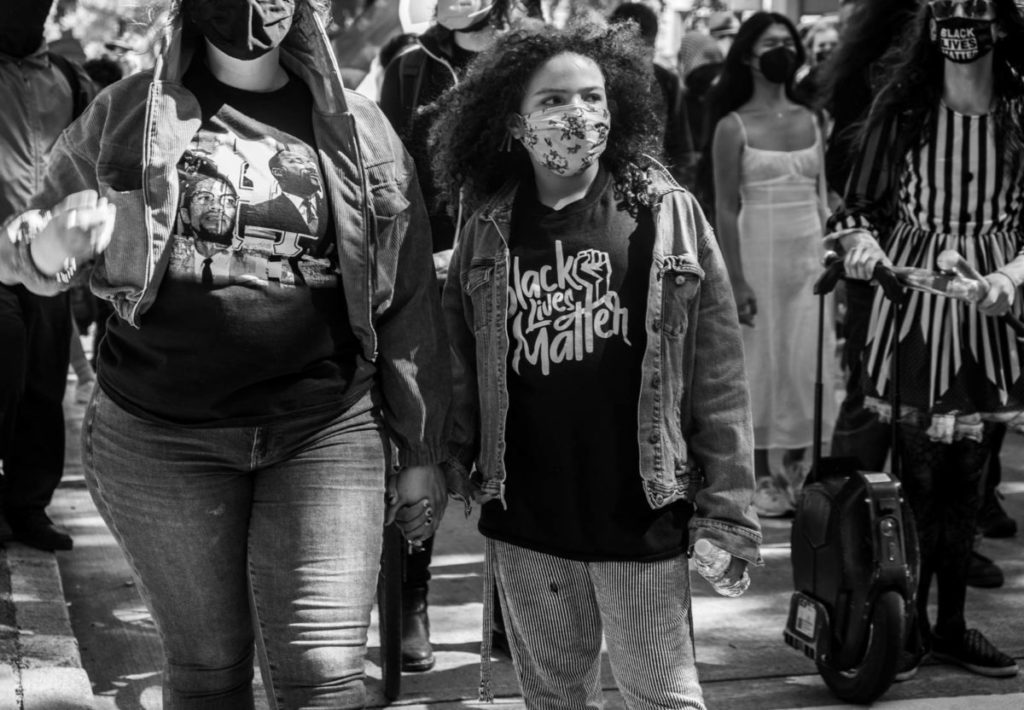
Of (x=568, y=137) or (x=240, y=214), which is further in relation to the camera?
→ (x=568, y=137)

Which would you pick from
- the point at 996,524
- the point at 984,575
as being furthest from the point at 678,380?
the point at 996,524

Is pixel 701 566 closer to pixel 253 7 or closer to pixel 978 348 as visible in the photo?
pixel 253 7

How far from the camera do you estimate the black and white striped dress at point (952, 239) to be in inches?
182

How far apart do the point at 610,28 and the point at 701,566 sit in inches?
48.7

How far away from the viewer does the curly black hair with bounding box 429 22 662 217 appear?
3.39 meters

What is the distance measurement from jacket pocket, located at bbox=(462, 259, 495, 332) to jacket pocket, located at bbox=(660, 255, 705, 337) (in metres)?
0.38

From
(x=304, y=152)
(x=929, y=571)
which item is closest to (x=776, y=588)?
(x=929, y=571)

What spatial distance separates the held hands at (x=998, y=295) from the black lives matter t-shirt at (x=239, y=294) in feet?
7.27

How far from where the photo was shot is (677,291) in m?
3.16

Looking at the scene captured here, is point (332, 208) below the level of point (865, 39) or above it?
below

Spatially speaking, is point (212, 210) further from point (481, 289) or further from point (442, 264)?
point (442, 264)

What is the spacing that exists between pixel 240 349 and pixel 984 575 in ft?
12.1

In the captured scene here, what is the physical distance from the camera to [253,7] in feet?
9.59

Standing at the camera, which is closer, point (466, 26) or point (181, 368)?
point (181, 368)
